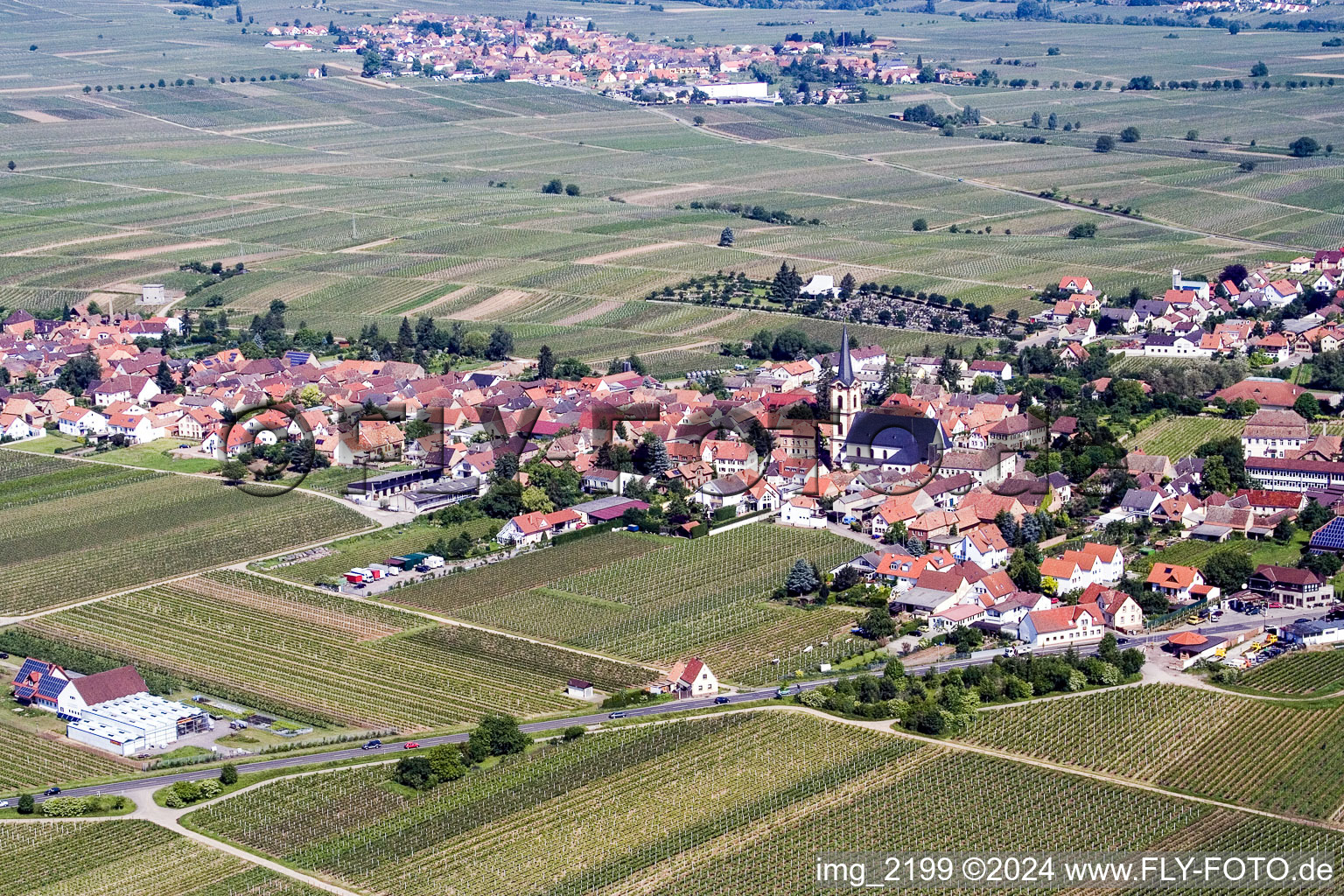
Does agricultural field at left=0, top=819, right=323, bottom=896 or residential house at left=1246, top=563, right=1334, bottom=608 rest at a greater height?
residential house at left=1246, top=563, right=1334, bottom=608

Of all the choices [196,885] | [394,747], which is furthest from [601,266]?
[196,885]

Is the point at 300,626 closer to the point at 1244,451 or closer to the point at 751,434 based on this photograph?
the point at 751,434

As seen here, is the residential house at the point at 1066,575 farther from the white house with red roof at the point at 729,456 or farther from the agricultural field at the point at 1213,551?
the white house with red roof at the point at 729,456

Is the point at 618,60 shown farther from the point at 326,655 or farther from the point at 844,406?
the point at 326,655

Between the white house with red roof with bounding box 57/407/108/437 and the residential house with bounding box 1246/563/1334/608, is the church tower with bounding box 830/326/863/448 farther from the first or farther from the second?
the white house with red roof with bounding box 57/407/108/437

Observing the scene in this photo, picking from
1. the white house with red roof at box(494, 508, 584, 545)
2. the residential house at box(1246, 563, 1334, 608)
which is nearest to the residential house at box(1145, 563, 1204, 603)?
the residential house at box(1246, 563, 1334, 608)

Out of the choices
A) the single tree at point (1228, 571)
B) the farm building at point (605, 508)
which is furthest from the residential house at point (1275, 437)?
the farm building at point (605, 508)

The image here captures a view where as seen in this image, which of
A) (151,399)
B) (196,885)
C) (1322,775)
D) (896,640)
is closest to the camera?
(196,885)
